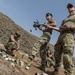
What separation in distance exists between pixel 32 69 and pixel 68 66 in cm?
252

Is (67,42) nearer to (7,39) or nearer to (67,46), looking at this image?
(67,46)

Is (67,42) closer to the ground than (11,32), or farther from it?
farther from it

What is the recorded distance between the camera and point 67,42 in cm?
953

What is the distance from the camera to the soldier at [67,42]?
30.4 feet

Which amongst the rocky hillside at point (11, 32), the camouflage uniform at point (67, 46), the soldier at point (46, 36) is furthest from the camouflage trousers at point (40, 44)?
the rocky hillside at point (11, 32)

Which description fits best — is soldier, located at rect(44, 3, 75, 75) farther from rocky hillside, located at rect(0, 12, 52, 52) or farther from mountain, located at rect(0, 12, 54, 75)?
rocky hillside, located at rect(0, 12, 52, 52)

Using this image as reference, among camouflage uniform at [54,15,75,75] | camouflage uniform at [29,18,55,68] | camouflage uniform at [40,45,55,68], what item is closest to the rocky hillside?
camouflage uniform at [40,45,55,68]

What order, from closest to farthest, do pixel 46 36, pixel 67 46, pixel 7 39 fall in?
1. pixel 67 46
2. pixel 46 36
3. pixel 7 39

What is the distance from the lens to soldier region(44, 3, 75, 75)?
9273mm

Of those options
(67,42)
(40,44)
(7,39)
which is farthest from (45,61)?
(7,39)

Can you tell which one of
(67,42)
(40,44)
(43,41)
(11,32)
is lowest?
(11,32)

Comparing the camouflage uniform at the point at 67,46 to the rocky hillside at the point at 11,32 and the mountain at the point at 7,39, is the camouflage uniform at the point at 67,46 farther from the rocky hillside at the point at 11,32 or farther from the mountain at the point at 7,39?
the rocky hillside at the point at 11,32

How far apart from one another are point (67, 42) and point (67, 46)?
0.53 ft

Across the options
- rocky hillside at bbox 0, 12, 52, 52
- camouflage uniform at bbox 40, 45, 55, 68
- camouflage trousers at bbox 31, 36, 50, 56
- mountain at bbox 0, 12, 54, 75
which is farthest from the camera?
rocky hillside at bbox 0, 12, 52, 52
